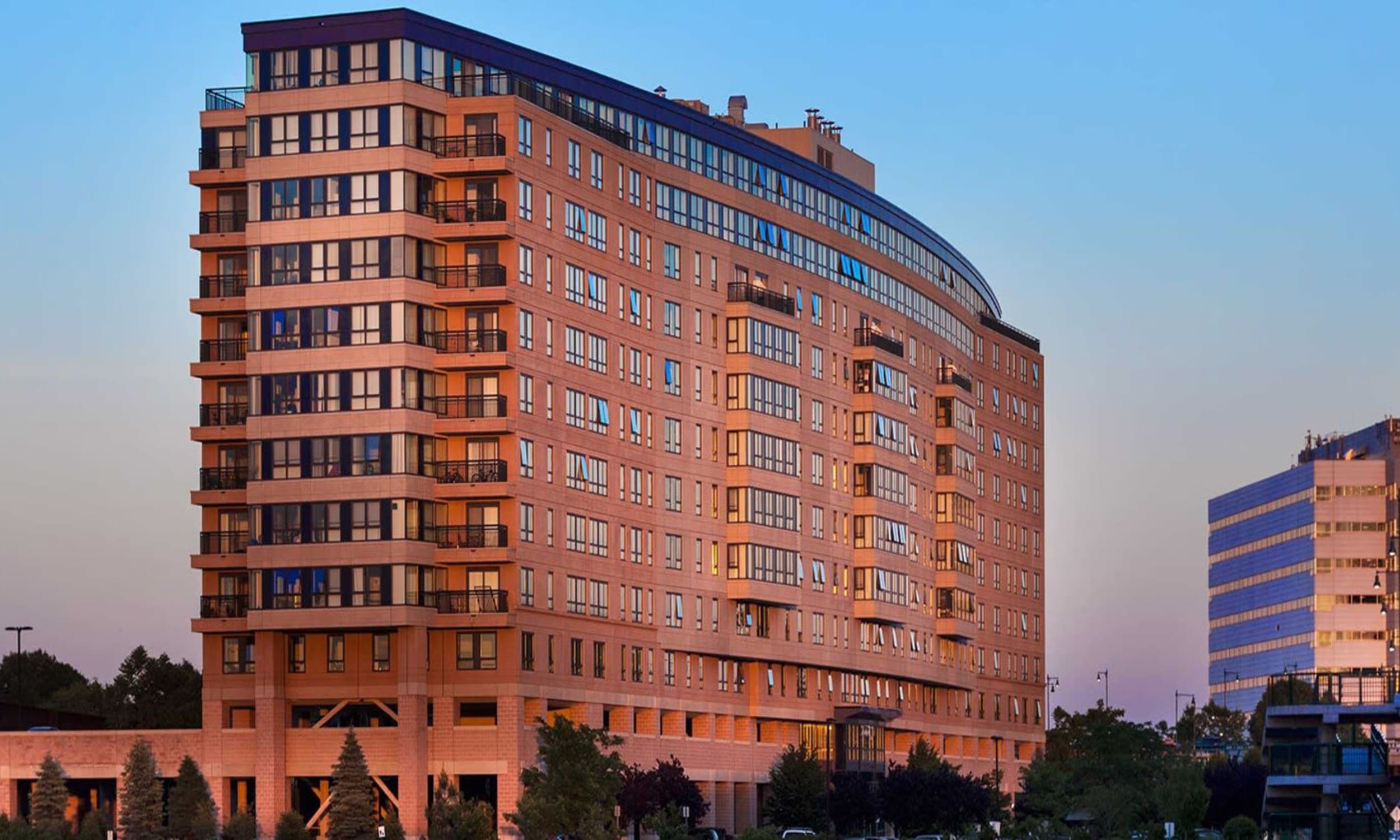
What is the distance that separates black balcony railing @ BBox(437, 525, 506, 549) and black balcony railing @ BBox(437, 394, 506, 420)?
18.8 feet

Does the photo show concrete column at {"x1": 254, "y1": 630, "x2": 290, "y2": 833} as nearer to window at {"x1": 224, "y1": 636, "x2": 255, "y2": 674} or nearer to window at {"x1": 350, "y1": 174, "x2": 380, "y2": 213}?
window at {"x1": 224, "y1": 636, "x2": 255, "y2": 674}


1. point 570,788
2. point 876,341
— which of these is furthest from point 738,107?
point 570,788

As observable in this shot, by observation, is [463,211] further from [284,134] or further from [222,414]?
[222,414]

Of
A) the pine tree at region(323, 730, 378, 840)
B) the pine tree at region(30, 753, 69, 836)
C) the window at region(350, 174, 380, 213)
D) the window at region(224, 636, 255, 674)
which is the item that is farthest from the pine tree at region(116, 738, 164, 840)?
the window at region(350, 174, 380, 213)

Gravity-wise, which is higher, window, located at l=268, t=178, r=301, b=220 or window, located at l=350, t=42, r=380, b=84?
window, located at l=350, t=42, r=380, b=84

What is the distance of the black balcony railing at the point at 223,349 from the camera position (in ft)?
440

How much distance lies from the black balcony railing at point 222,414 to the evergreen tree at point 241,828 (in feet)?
69.6

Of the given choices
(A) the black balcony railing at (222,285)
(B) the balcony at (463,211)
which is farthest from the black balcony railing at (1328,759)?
(A) the black balcony railing at (222,285)

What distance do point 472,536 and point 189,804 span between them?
19.9m

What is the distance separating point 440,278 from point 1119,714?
1737 inches

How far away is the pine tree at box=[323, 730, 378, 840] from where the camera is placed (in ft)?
404

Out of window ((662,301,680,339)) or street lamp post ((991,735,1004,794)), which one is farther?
street lamp post ((991,735,1004,794))

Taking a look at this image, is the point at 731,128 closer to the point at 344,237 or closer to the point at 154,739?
the point at 344,237

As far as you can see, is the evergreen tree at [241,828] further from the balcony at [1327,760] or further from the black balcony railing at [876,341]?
the black balcony railing at [876,341]
